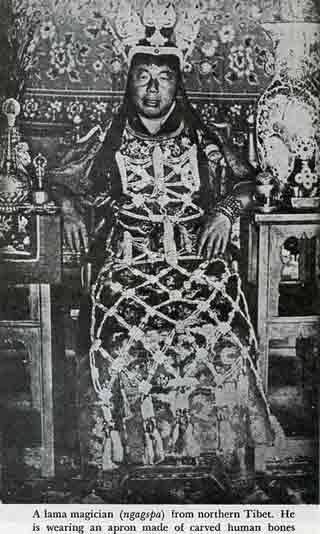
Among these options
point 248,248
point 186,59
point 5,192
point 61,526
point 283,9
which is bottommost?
point 61,526

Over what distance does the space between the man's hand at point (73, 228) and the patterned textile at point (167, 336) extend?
77 millimetres

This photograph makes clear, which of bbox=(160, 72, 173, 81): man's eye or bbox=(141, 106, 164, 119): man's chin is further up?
bbox=(160, 72, 173, 81): man's eye

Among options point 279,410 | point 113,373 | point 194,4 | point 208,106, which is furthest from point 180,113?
point 279,410

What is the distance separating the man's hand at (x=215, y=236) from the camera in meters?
1.87

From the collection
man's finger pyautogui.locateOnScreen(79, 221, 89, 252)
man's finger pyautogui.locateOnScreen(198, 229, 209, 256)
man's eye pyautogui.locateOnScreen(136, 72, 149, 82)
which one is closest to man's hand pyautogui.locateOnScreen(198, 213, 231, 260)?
man's finger pyautogui.locateOnScreen(198, 229, 209, 256)

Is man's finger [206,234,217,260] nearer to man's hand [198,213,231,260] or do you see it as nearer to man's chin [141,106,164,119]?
man's hand [198,213,231,260]

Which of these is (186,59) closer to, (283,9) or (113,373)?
(283,9)

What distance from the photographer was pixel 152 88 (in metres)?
1.82

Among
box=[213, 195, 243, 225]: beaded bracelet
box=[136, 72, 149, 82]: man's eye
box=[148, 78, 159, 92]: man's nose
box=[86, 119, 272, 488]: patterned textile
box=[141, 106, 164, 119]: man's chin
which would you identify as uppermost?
box=[136, 72, 149, 82]: man's eye

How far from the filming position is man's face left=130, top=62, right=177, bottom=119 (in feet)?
5.96

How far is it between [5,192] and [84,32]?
0.48 metres

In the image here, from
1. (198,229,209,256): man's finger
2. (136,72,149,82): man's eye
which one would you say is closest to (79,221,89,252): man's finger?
(198,229,209,256): man's finger

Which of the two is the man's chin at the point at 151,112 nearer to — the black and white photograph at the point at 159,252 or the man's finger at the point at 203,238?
the black and white photograph at the point at 159,252

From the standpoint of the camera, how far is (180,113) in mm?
Result: 1838
